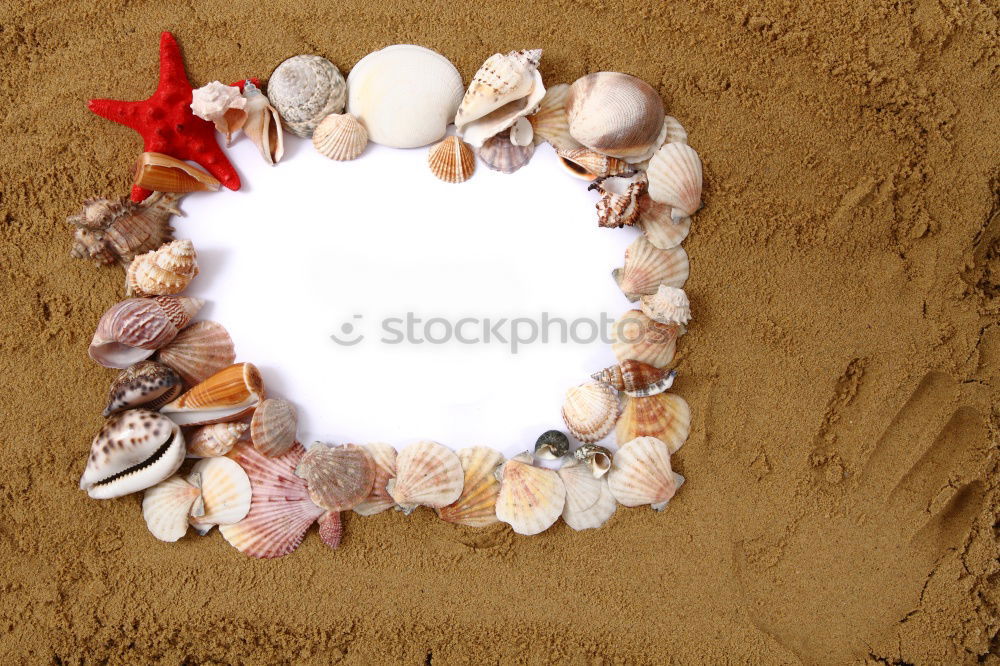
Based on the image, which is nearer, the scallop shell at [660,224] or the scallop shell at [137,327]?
the scallop shell at [137,327]

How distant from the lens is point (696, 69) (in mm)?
1810

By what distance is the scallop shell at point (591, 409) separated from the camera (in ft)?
5.90

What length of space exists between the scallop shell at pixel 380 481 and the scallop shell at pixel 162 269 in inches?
27.8

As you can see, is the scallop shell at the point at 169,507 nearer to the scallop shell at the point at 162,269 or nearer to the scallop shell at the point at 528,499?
the scallop shell at the point at 162,269

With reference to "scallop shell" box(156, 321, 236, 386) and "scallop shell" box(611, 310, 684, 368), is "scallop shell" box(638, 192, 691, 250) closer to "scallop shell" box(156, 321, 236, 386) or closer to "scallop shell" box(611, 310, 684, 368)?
"scallop shell" box(611, 310, 684, 368)

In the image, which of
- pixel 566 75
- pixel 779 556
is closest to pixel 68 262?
pixel 566 75

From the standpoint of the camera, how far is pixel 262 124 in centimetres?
177

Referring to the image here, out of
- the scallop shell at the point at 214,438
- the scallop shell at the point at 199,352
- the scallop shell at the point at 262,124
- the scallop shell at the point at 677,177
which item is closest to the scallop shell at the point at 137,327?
the scallop shell at the point at 199,352

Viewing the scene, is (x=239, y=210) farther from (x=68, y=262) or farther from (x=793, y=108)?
(x=793, y=108)

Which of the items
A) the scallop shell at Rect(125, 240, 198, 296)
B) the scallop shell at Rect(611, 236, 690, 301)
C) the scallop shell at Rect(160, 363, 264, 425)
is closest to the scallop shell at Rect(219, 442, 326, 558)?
the scallop shell at Rect(160, 363, 264, 425)

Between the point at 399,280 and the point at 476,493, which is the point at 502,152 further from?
the point at 476,493

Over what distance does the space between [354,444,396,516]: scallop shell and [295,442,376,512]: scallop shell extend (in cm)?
2

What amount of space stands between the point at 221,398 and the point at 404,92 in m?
0.98

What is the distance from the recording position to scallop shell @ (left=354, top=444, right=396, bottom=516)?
5.94 ft
